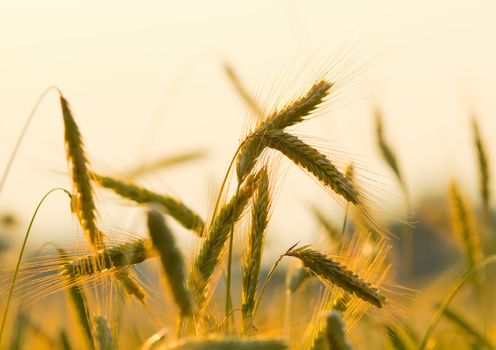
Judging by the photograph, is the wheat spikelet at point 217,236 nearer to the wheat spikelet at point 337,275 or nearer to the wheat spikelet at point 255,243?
the wheat spikelet at point 255,243

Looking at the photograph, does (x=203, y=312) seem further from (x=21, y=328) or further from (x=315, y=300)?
(x=21, y=328)

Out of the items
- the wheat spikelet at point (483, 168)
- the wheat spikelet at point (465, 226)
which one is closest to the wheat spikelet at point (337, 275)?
the wheat spikelet at point (465, 226)

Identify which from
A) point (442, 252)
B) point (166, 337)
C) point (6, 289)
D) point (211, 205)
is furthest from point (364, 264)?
point (442, 252)

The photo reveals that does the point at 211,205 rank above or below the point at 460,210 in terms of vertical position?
above

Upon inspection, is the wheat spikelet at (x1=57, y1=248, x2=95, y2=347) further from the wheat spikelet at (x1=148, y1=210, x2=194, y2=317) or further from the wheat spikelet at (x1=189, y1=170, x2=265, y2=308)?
the wheat spikelet at (x1=148, y1=210, x2=194, y2=317)

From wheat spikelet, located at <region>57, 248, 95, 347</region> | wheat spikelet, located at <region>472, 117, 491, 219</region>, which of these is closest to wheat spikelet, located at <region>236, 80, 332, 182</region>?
wheat spikelet, located at <region>57, 248, 95, 347</region>

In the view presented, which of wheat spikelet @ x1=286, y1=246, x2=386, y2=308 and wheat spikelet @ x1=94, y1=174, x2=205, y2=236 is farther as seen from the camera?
wheat spikelet @ x1=94, y1=174, x2=205, y2=236
